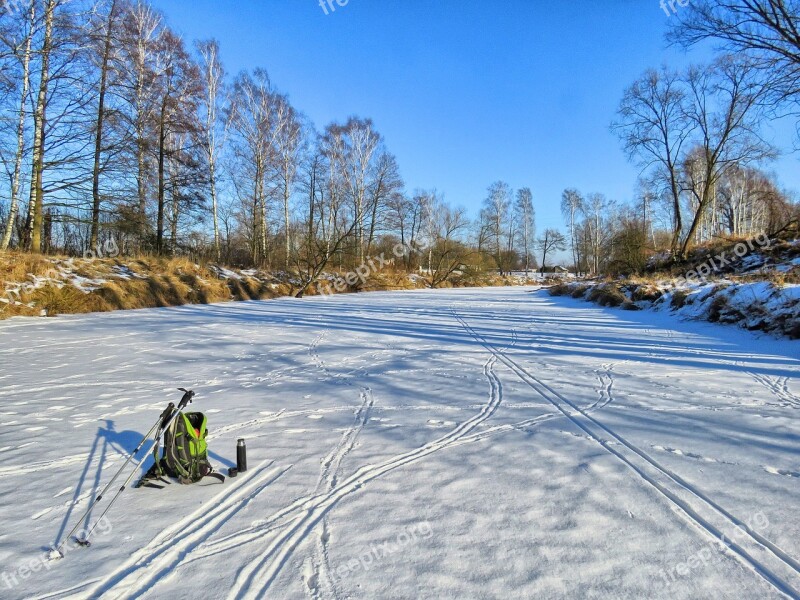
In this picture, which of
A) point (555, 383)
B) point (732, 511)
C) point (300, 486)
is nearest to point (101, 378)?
point (300, 486)

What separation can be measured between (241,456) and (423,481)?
4.37ft

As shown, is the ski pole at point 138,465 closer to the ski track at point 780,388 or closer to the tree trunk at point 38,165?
the ski track at point 780,388

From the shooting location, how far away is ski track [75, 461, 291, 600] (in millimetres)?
1805

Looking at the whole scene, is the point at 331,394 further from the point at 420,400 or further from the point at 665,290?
the point at 665,290

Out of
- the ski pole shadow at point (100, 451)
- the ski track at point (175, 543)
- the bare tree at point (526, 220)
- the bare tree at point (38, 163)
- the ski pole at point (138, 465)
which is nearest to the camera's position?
the ski track at point (175, 543)

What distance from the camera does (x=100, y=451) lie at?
3.19 meters

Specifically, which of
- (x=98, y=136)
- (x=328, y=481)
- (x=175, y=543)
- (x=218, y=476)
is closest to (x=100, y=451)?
(x=218, y=476)

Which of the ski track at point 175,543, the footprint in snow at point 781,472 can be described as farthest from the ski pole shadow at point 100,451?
the footprint in snow at point 781,472

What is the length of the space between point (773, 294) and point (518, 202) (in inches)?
1782

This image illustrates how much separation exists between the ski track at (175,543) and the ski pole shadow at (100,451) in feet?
1.82

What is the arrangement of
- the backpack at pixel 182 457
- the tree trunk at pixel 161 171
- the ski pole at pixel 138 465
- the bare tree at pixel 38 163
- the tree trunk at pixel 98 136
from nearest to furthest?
the ski pole at pixel 138 465
the backpack at pixel 182 457
the bare tree at pixel 38 163
the tree trunk at pixel 98 136
the tree trunk at pixel 161 171

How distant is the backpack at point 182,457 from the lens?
2.65m

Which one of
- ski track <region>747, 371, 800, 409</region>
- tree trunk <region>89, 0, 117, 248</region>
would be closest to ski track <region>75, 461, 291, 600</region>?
ski track <region>747, 371, 800, 409</region>

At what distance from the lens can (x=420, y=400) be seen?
14.8 feet
